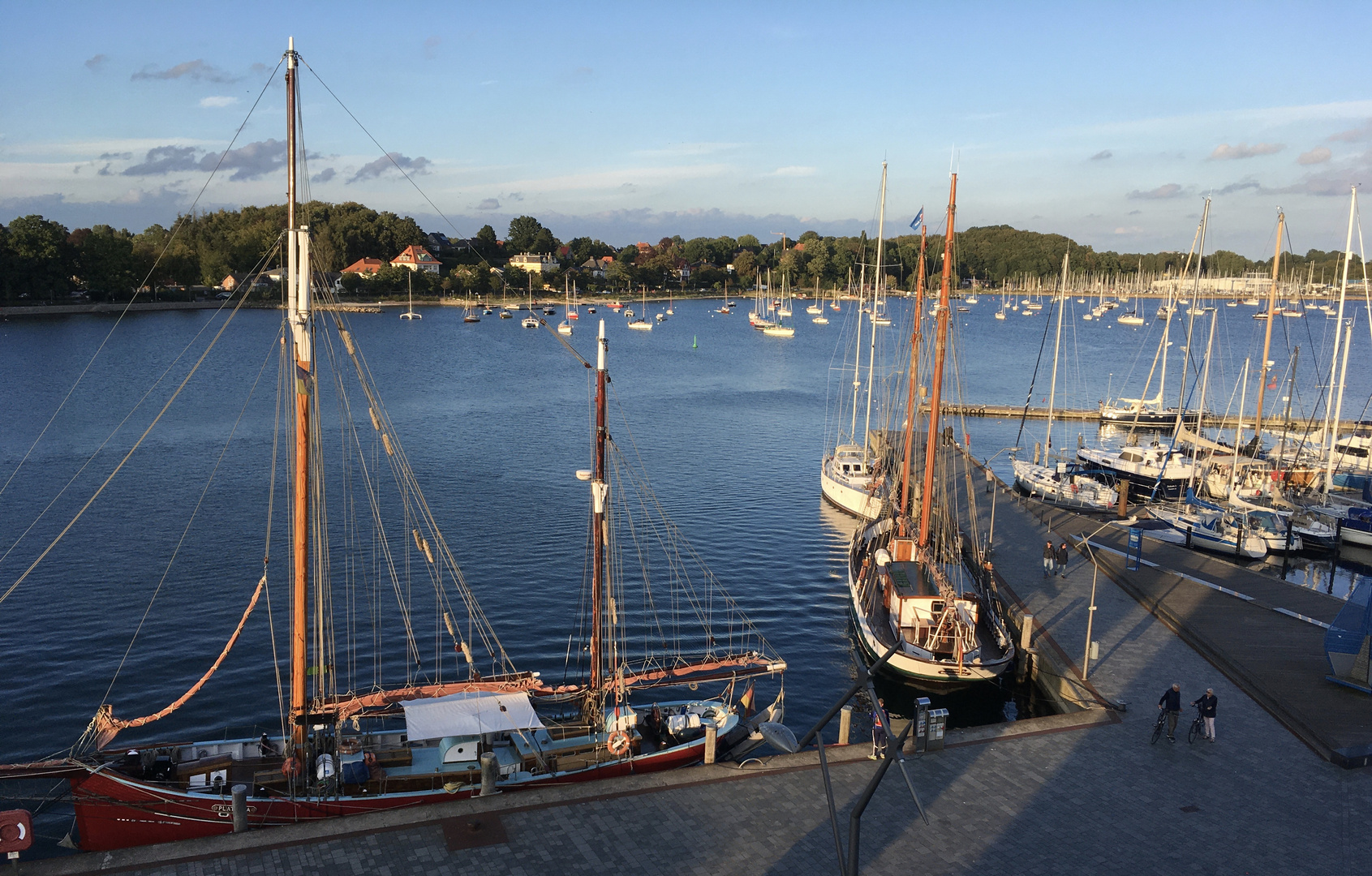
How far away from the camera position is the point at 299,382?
1739cm

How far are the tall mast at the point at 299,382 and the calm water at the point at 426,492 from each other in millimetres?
7363

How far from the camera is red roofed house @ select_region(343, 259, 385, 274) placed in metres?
185

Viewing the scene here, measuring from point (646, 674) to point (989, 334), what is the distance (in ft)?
496

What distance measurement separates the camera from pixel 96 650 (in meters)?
27.8

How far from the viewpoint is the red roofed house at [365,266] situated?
185m

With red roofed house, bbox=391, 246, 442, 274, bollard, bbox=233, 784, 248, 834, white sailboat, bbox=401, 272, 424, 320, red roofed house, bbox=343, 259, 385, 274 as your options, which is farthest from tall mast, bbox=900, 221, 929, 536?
red roofed house, bbox=391, 246, 442, 274

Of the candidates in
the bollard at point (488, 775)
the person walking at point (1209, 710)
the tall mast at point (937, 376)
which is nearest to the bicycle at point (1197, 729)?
the person walking at point (1209, 710)

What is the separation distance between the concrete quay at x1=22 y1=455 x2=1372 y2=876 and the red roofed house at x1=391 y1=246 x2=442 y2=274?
184 meters

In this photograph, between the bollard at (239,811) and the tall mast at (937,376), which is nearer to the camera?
the bollard at (239,811)

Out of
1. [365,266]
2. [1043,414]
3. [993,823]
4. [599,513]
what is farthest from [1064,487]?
[365,266]

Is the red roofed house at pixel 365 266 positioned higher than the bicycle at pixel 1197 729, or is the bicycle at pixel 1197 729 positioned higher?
the red roofed house at pixel 365 266

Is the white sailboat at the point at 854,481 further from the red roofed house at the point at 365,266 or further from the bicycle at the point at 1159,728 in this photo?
the red roofed house at the point at 365,266

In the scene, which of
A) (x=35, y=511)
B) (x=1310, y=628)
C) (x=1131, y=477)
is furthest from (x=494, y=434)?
(x=1310, y=628)

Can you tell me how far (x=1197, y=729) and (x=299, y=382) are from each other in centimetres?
1896
